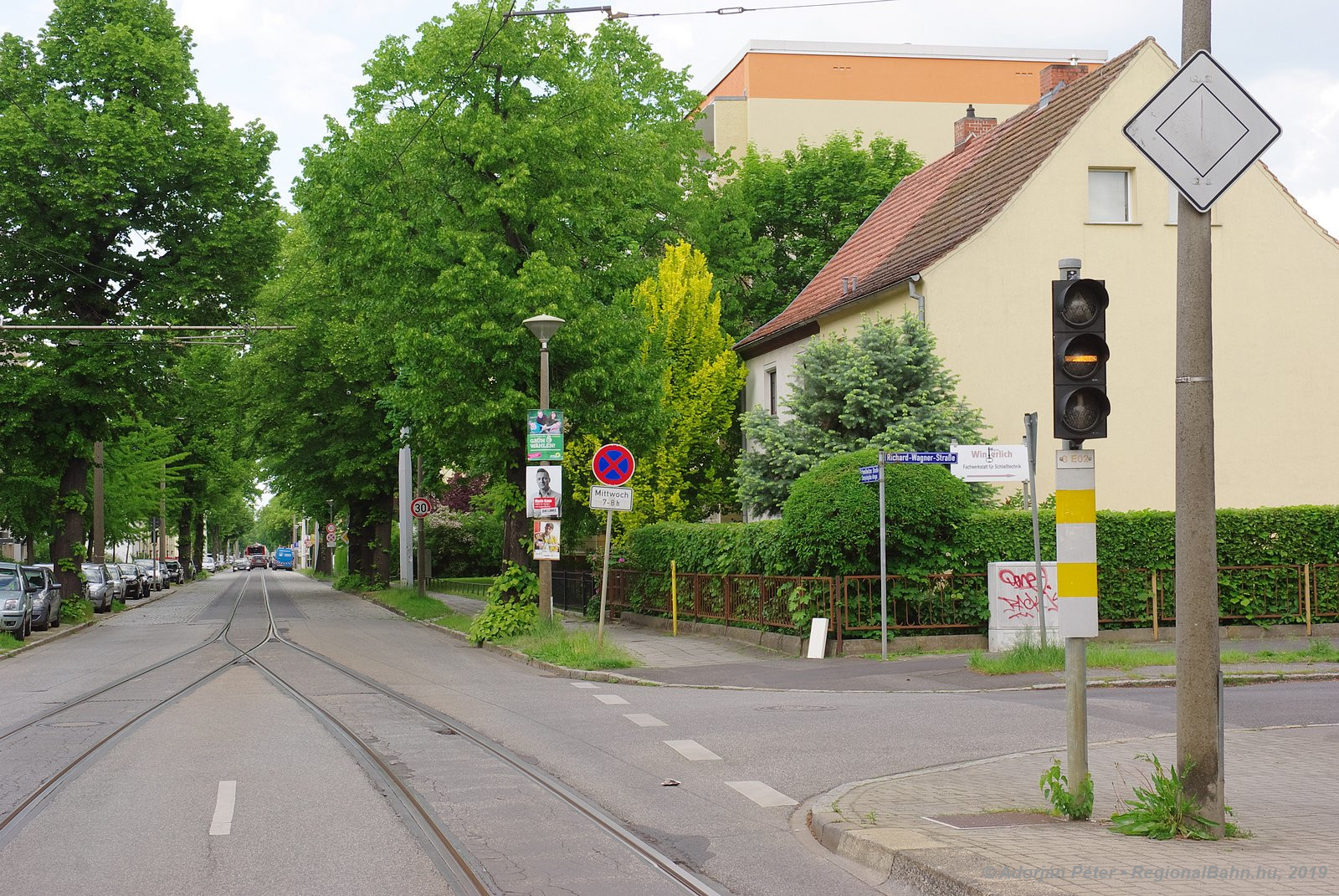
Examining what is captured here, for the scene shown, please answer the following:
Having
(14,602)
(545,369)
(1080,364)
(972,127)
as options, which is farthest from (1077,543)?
(972,127)

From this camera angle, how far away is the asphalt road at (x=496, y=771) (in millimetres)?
6785

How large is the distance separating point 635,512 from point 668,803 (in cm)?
2334

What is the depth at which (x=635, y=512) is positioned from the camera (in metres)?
32.1

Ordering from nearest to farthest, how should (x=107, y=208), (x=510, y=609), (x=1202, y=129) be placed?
(x=1202, y=129), (x=510, y=609), (x=107, y=208)

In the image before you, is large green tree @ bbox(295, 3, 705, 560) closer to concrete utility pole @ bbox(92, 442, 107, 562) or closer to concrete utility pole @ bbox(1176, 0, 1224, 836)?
concrete utility pole @ bbox(1176, 0, 1224, 836)

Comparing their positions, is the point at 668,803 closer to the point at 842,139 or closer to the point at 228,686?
the point at 228,686

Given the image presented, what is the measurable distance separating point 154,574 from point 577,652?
47757 millimetres

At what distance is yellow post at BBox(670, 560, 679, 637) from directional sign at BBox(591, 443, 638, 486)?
5.40 meters

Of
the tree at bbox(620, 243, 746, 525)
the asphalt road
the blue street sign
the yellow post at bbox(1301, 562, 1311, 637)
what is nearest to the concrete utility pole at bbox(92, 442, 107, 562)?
the tree at bbox(620, 243, 746, 525)

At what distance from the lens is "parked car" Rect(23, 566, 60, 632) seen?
28.8 meters

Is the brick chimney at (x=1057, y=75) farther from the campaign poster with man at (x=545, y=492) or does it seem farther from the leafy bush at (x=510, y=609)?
the leafy bush at (x=510, y=609)

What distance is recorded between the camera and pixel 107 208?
31250 millimetres

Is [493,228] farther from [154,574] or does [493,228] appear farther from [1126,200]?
[154,574]

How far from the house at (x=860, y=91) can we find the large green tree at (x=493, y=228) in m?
27.1
